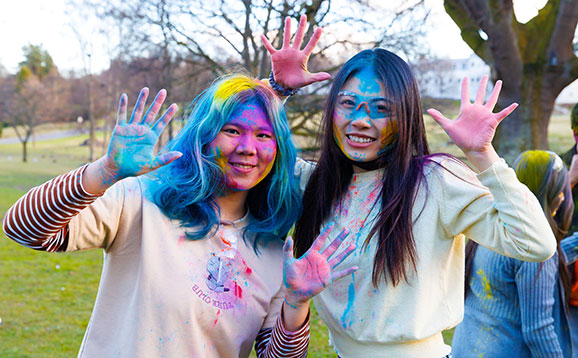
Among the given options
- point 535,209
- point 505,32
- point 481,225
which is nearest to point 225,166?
point 481,225

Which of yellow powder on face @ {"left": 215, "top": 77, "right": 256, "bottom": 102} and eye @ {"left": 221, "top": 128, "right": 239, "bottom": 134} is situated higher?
yellow powder on face @ {"left": 215, "top": 77, "right": 256, "bottom": 102}

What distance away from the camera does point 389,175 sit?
1.94 meters

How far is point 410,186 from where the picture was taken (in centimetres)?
187

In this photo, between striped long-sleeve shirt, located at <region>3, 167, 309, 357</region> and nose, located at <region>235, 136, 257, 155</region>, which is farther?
nose, located at <region>235, 136, 257, 155</region>

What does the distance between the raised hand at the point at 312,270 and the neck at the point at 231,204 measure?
38cm

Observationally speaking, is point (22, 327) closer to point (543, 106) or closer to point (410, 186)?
point (410, 186)

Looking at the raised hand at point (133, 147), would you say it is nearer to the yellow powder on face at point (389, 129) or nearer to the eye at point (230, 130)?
the eye at point (230, 130)

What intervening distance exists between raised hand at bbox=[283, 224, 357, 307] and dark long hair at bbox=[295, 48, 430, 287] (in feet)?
0.58

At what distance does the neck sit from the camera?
2.01m

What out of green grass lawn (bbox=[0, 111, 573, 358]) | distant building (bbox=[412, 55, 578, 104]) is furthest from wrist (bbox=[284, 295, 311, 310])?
distant building (bbox=[412, 55, 578, 104])

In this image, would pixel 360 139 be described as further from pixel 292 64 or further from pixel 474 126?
pixel 292 64

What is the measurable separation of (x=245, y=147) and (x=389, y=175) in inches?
21.6

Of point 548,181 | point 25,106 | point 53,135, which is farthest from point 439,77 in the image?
point 53,135

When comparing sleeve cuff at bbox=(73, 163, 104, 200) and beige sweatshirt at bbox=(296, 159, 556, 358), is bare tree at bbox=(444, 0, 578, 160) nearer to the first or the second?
beige sweatshirt at bbox=(296, 159, 556, 358)
